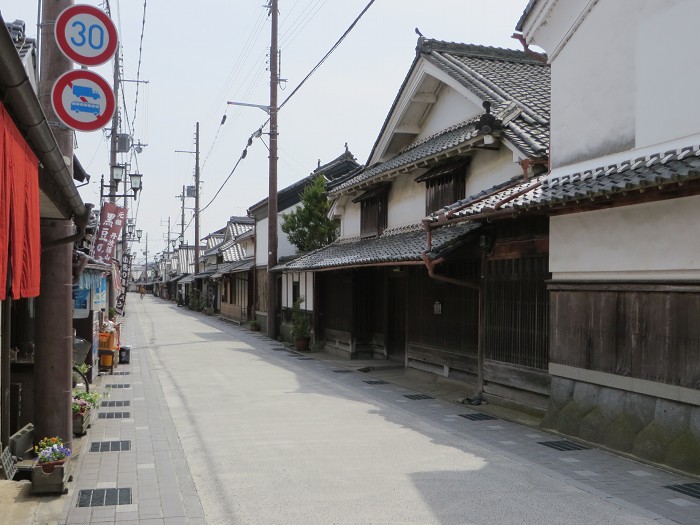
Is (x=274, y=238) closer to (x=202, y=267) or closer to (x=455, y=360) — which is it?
(x=455, y=360)

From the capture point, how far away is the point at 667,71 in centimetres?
Answer: 880

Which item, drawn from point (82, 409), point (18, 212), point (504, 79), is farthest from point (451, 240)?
point (18, 212)

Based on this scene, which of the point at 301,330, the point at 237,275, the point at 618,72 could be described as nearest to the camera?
the point at 618,72

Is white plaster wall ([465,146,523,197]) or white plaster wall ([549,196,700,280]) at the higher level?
white plaster wall ([465,146,523,197])

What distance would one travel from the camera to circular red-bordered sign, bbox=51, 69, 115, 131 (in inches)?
311

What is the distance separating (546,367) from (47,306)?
8.24 meters

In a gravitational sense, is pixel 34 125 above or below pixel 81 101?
below

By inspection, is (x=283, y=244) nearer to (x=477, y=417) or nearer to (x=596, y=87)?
(x=477, y=417)

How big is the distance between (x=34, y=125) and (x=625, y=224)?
309 inches

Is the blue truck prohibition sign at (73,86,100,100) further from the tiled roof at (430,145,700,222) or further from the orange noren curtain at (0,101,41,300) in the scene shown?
the tiled roof at (430,145,700,222)

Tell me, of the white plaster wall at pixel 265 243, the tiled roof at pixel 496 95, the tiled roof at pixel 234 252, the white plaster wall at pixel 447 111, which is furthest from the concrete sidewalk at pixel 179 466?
the tiled roof at pixel 234 252

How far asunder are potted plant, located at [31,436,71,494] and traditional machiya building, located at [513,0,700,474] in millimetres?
7278

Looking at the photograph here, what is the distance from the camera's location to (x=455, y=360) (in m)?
15.6

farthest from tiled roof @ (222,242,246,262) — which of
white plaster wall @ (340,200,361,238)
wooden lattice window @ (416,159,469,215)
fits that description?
wooden lattice window @ (416,159,469,215)
